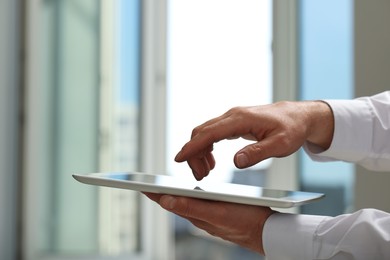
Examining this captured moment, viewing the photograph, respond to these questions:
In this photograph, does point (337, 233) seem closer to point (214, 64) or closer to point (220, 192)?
point (220, 192)

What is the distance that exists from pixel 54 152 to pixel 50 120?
0.16 meters

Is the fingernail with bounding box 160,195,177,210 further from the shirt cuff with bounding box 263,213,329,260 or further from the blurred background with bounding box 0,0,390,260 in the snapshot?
the blurred background with bounding box 0,0,390,260

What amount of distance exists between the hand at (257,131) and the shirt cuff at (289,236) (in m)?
0.09

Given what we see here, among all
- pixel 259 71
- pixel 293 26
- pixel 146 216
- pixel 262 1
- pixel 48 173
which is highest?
pixel 262 1

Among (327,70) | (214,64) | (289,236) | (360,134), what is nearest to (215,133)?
(289,236)

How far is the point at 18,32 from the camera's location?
7.54 feet

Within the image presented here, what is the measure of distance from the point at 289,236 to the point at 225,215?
94mm

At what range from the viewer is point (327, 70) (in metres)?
1.57

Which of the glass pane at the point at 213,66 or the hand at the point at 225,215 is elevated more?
the glass pane at the point at 213,66

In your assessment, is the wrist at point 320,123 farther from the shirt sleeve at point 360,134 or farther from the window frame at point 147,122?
the window frame at point 147,122

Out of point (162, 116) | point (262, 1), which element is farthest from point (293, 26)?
point (162, 116)

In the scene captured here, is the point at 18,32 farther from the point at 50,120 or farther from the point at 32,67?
the point at 50,120

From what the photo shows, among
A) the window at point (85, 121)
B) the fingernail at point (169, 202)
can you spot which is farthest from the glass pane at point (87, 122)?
the fingernail at point (169, 202)

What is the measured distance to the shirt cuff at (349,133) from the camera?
79cm
